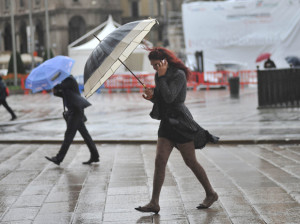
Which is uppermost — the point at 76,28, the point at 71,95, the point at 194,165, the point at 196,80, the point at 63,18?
the point at 63,18

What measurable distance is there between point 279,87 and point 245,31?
21.8 meters

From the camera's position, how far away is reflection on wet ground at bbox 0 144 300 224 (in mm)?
6578

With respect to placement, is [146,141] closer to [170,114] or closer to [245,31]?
[170,114]

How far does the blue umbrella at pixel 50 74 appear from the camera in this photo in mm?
9883

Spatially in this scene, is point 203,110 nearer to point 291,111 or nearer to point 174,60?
point 291,111

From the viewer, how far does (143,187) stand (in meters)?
8.12

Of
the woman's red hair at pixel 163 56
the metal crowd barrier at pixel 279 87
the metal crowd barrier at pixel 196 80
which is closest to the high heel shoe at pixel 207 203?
the woman's red hair at pixel 163 56

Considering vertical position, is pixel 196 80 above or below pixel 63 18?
below

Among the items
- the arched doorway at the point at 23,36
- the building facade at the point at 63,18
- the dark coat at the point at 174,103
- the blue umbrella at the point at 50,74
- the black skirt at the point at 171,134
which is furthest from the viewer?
the arched doorway at the point at 23,36

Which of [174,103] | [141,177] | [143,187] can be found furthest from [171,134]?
[141,177]

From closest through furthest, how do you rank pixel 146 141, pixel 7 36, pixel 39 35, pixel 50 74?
pixel 50 74, pixel 146 141, pixel 39 35, pixel 7 36

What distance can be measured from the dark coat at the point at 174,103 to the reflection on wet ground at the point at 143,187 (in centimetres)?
85

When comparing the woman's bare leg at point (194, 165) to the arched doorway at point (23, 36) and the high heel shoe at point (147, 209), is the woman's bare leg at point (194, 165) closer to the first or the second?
the high heel shoe at point (147, 209)

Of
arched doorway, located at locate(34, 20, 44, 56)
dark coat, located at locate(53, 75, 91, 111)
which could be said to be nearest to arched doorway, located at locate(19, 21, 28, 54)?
arched doorway, located at locate(34, 20, 44, 56)
